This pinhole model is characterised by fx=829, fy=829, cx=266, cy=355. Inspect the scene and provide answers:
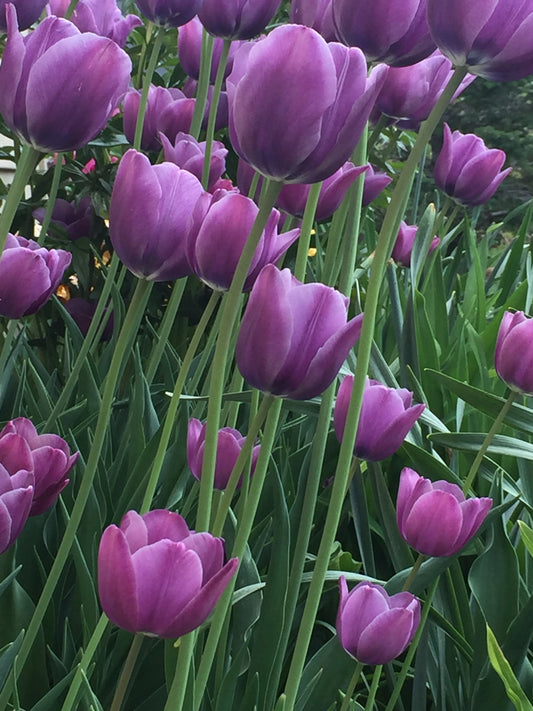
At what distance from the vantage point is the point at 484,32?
1.09ft

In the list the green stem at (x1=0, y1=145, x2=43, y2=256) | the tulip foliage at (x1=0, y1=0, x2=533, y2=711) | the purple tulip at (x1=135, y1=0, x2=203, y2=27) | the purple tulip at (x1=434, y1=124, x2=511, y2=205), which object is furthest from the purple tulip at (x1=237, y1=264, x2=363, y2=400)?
the purple tulip at (x1=434, y1=124, x2=511, y2=205)

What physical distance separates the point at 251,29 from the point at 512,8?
297 millimetres

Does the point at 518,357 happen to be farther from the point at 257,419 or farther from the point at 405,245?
the point at 405,245

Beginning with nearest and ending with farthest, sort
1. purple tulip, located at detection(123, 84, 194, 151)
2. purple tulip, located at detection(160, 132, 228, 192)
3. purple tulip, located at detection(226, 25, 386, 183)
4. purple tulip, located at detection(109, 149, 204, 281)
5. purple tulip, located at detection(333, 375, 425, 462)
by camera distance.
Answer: purple tulip, located at detection(226, 25, 386, 183) → purple tulip, located at detection(109, 149, 204, 281) → purple tulip, located at detection(333, 375, 425, 462) → purple tulip, located at detection(160, 132, 228, 192) → purple tulip, located at detection(123, 84, 194, 151)

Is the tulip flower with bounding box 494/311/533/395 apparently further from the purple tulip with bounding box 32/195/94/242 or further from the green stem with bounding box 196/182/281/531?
the purple tulip with bounding box 32/195/94/242

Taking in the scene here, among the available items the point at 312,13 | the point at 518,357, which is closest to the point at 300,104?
the point at 312,13

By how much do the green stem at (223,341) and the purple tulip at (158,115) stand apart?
534mm

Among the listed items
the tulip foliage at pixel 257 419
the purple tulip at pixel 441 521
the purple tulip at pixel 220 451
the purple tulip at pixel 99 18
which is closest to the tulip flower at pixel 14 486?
the tulip foliage at pixel 257 419

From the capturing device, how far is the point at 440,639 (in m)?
0.68

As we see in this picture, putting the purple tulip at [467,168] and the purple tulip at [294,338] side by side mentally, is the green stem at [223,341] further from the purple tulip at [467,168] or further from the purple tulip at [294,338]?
the purple tulip at [467,168]

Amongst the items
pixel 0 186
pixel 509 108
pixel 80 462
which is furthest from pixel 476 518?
pixel 509 108

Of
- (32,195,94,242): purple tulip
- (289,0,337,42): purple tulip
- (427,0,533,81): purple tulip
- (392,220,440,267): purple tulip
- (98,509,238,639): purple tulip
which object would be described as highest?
(427,0,533,81): purple tulip

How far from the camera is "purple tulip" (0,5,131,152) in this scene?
374 mm

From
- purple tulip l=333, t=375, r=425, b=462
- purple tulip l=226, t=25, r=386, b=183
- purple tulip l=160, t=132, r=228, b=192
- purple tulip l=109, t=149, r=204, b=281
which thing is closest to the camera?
purple tulip l=226, t=25, r=386, b=183
